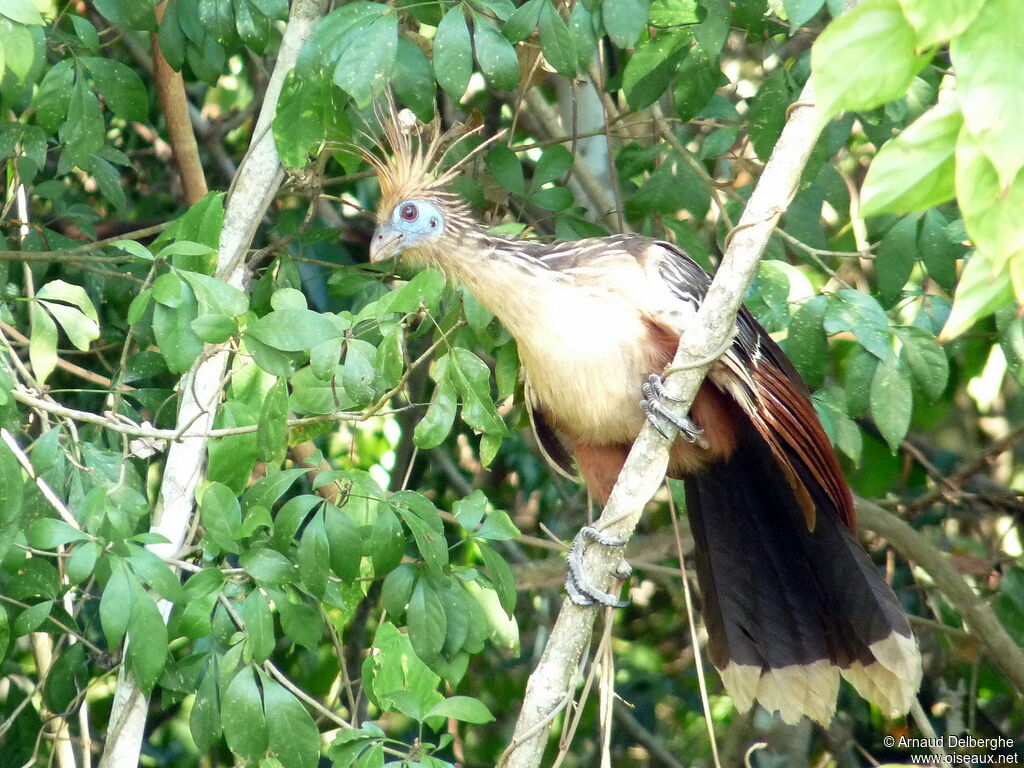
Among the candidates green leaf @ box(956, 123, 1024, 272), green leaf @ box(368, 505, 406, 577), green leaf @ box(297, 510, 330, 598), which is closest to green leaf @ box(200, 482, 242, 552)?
green leaf @ box(297, 510, 330, 598)

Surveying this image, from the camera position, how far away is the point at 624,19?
2.29 m

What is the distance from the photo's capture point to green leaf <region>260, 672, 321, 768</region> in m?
2.03

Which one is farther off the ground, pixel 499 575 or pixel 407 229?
pixel 407 229

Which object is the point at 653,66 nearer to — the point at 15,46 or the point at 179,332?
the point at 179,332

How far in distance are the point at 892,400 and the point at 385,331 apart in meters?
1.22

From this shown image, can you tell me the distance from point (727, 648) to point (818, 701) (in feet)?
0.84

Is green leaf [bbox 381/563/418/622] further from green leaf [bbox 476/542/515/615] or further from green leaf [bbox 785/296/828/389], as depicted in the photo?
green leaf [bbox 785/296/828/389]

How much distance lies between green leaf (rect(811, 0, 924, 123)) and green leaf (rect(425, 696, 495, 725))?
1396 millimetres

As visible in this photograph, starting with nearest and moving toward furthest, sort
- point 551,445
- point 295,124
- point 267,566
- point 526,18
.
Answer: point 267,566 < point 526,18 < point 295,124 < point 551,445

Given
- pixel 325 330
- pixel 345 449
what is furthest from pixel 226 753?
pixel 325 330

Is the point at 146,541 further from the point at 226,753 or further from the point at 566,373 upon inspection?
the point at 226,753

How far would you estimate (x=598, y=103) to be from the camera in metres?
3.98

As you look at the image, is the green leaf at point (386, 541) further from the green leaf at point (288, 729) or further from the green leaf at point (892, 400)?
the green leaf at point (892, 400)

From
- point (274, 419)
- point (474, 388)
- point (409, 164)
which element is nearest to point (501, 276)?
point (409, 164)
